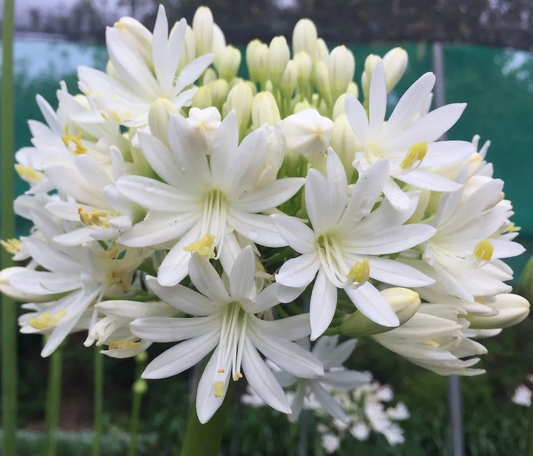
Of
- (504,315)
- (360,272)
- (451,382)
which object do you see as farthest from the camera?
(451,382)

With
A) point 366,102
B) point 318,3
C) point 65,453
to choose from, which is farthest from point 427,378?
point 366,102

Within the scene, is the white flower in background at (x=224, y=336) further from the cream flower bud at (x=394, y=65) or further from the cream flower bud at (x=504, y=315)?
the cream flower bud at (x=394, y=65)

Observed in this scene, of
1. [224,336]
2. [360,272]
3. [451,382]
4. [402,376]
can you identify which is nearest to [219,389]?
[224,336]

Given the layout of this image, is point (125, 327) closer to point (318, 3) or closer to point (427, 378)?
point (318, 3)

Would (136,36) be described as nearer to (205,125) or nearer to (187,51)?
(187,51)

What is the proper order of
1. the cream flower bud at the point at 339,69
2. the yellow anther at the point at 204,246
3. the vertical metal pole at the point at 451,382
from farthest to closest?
the vertical metal pole at the point at 451,382
the cream flower bud at the point at 339,69
the yellow anther at the point at 204,246

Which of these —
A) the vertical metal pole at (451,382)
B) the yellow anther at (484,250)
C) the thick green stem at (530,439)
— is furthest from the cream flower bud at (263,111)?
the vertical metal pole at (451,382)

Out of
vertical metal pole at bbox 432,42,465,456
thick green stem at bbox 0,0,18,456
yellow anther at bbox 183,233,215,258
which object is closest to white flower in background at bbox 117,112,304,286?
yellow anther at bbox 183,233,215,258
